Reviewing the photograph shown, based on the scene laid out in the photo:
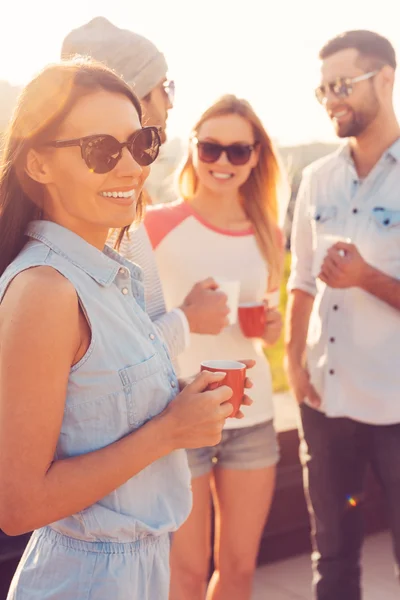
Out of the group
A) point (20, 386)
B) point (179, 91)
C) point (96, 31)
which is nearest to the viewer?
point (20, 386)

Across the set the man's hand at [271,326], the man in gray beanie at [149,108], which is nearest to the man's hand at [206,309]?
the man in gray beanie at [149,108]

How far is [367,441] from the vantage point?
2.82 m

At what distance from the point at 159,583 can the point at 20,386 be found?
0.56m

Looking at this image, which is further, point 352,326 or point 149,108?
point 352,326

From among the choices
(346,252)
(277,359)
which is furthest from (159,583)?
(277,359)

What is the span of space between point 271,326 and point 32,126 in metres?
1.56

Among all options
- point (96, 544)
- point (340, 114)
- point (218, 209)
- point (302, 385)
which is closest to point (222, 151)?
point (218, 209)

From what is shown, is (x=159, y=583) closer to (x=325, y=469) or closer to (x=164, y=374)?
(x=164, y=374)

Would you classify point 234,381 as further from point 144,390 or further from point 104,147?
point 104,147

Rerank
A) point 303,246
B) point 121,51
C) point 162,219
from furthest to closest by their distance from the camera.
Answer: point 303,246, point 162,219, point 121,51

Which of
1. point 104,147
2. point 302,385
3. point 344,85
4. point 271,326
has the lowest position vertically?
point 302,385

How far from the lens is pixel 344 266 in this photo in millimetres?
2574

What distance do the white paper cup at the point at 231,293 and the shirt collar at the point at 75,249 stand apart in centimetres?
104

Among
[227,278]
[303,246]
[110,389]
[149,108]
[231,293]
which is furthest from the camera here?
[303,246]
